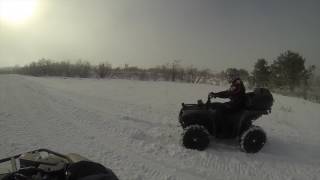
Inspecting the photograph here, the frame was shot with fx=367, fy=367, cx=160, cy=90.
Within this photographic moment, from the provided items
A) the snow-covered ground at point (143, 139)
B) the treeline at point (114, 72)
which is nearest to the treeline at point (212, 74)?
the treeline at point (114, 72)

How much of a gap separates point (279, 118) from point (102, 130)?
6477 millimetres

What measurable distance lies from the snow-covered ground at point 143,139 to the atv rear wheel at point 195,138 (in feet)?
0.58

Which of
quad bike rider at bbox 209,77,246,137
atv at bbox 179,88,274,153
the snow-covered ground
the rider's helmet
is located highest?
the rider's helmet

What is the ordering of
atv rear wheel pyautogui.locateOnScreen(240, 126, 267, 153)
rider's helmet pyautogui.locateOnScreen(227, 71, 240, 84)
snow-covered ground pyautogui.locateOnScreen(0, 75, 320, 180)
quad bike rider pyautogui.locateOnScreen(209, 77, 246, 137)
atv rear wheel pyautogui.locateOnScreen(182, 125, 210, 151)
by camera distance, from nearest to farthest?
snow-covered ground pyautogui.locateOnScreen(0, 75, 320, 180), atv rear wheel pyautogui.locateOnScreen(182, 125, 210, 151), atv rear wheel pyautogui.locateOnScreen(240, 126, 267, 153), quad bike rider pyautogui.locateOnScreen(209, 77, 246, 137), rider's helmet pyautogui.locateOnScreen(227, 71, 240, 84)

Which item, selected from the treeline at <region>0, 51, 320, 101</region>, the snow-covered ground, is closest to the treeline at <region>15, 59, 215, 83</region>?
the treeline at <region>0, 51, 320, 101</region>

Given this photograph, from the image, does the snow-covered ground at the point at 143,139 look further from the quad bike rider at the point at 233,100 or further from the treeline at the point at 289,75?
the treeline at the point at 289,75

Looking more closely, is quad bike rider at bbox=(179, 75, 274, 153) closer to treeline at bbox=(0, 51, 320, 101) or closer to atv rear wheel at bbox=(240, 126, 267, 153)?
A: atv rear wheel at bbox=(240, 126, 267, 153)

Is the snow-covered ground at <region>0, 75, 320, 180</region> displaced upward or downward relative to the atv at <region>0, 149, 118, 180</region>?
downward

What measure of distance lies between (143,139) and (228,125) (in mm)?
2021

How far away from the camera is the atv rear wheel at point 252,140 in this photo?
8.20 metres

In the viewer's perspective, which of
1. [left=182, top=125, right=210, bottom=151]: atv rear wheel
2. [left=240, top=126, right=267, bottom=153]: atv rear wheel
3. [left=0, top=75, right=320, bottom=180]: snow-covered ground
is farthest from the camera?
[left=240, top=126, right=267, bottom=153]: atv rear wheel

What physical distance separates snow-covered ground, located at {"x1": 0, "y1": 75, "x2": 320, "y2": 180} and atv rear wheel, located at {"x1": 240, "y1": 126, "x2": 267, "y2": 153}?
166 millimetres

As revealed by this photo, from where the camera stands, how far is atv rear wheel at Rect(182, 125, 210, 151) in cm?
805

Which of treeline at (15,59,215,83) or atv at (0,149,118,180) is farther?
treeline at (15,59,215,83)
